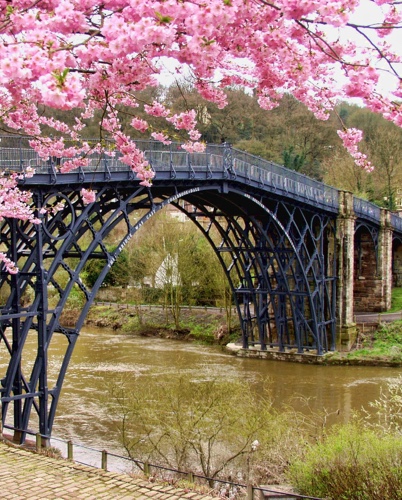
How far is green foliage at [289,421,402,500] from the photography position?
9.65 meters

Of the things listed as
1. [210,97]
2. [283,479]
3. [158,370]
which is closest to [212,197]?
[158,370]

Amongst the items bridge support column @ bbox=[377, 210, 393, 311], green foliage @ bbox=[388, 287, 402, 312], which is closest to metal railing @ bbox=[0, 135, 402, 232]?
bridge support column @ bbox=[377, 210, 393, 311]

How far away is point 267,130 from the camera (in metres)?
63.8

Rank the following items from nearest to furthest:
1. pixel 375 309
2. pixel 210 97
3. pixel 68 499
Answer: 1. pixel 68 499
2. pixel 210 97
3. pixel 375 309

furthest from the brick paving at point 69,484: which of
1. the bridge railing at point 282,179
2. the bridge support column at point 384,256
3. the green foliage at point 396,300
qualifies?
the green foliage at point 396,300

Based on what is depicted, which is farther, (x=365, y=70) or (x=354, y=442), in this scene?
(x=354, y=442)

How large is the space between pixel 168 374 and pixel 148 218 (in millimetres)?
6374

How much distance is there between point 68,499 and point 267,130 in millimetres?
58469

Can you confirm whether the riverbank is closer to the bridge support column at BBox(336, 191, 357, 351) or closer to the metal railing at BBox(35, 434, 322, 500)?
the bridge support column at BBox(336, 191, 357, 351)

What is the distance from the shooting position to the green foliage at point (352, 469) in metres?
9.65

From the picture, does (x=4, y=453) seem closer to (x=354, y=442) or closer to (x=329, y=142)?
(x=354, y=442)

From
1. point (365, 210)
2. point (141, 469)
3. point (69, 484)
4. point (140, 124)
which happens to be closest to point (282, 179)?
point (365, 210)

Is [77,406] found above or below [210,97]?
below

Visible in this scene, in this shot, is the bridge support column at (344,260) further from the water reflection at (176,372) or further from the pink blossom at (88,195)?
the pink blossom at (88,195)
